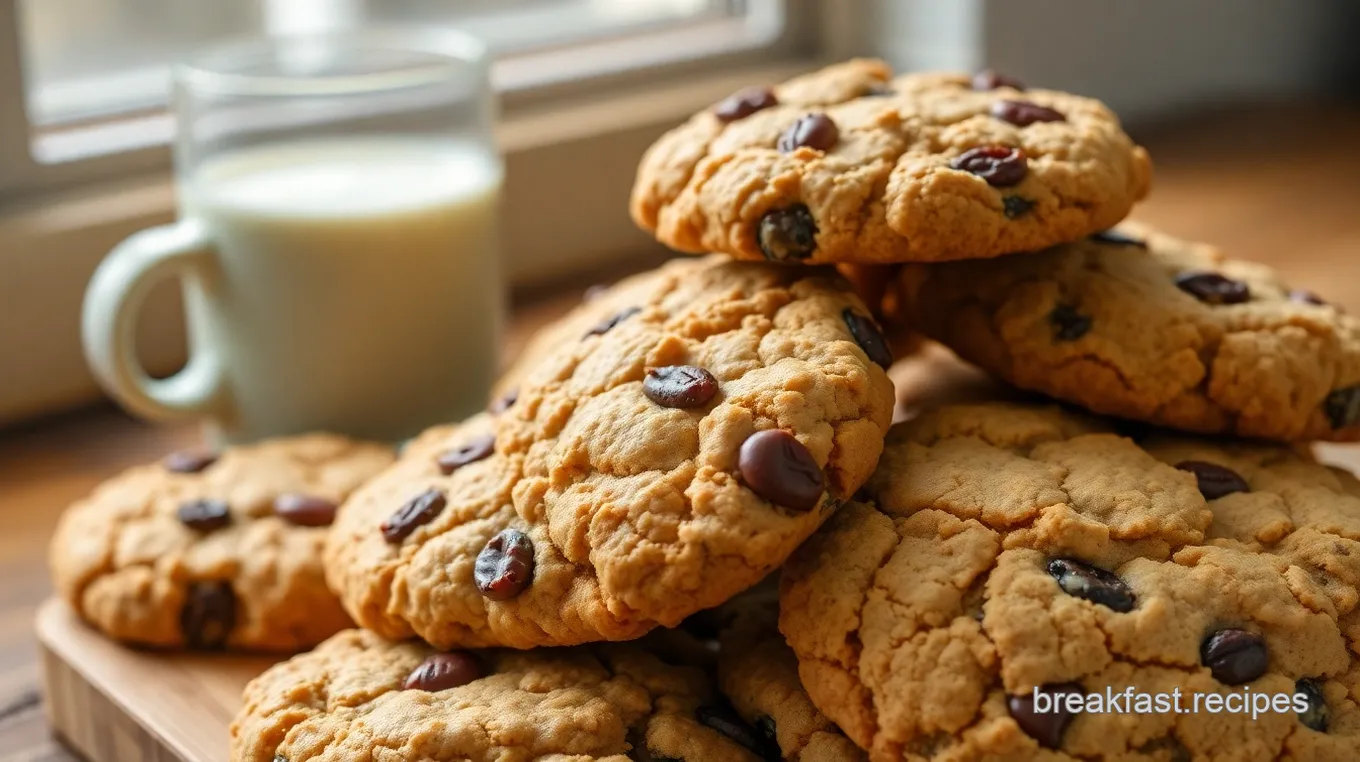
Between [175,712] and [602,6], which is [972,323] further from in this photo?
[602,6]

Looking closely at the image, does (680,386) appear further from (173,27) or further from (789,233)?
(173,27)

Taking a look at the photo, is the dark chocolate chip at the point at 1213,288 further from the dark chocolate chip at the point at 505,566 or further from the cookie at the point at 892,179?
the dark chocolate chip at the point at 505,566

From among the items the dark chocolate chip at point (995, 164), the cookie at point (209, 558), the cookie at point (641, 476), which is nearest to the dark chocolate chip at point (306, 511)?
the cookie at point (209, 558)

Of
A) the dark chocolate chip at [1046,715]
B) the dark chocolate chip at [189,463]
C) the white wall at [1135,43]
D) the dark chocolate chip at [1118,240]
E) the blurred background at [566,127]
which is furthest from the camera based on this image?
the white wall at [1135,43]

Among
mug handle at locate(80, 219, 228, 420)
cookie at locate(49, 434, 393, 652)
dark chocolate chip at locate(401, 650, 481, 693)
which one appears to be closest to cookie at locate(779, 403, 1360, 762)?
dark chocolate chip at locate(401, 650, 481, 693)

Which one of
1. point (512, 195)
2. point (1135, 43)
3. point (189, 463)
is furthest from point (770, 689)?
point (1135, 43)

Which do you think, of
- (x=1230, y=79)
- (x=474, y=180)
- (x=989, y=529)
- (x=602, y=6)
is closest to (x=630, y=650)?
(x=989, y=529)
